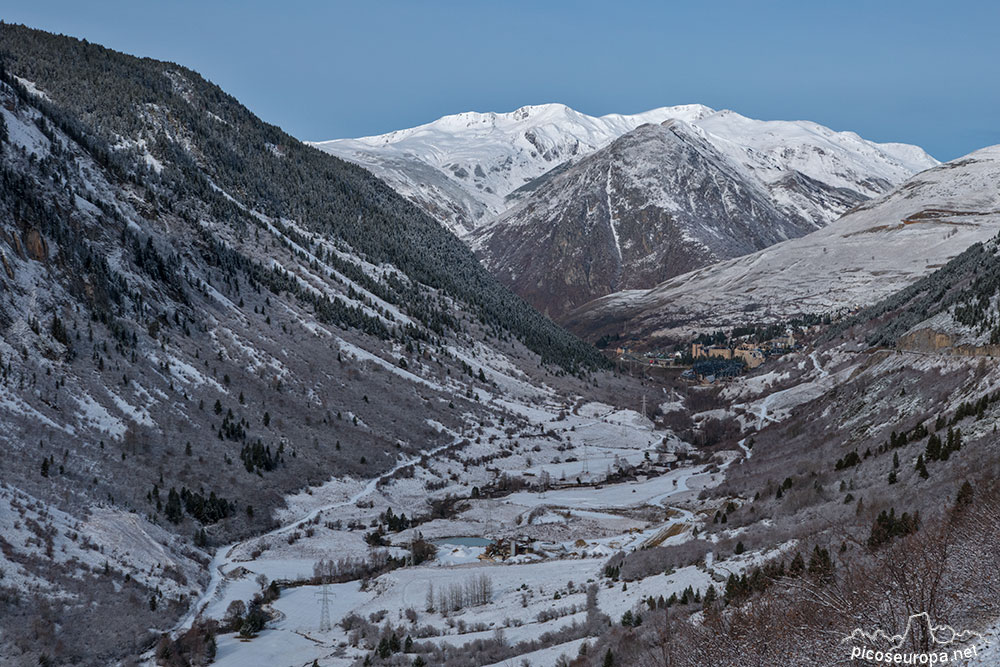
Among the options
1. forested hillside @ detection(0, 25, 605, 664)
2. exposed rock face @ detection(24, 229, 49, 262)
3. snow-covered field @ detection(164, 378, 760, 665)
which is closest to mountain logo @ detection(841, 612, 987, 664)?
snow-covered field @ detection(164, 378, 760, 665)

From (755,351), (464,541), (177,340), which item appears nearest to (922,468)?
(464,541)

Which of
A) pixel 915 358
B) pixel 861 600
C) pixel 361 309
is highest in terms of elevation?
pixel 361 309

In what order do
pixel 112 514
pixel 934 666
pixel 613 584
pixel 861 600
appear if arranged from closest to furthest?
pixel 934 666, pixel 861 600, pixel 613 584, pixel 112 514

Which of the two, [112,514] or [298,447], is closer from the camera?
[112,514]

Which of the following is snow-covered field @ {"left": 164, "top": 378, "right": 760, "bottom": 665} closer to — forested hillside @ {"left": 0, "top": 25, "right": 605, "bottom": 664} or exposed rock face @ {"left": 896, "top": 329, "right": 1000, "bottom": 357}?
forested hillside @ {"left": 0, "top": 25, "right": 605, "bottom": 664}

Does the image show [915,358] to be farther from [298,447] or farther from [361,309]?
[361,309]

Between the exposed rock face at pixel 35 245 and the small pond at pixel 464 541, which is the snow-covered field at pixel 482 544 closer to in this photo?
the small pond at pixel 464 541

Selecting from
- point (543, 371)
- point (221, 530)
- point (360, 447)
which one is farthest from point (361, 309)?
point (221, 530)

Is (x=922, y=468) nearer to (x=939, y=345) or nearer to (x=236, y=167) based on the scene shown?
(x=939, y=345)

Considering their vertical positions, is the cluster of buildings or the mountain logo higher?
the cluster of buildings
